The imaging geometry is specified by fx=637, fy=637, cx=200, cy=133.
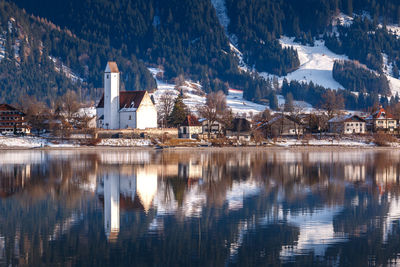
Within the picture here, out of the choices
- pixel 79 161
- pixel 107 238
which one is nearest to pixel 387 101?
pixel 79 161

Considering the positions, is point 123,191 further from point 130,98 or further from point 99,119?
point 99,119

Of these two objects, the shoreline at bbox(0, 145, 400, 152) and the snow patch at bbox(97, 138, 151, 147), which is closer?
the shoreline at bbox(0, 145, 400, 152)

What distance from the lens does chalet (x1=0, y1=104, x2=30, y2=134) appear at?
82875mm

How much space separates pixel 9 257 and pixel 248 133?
214ft

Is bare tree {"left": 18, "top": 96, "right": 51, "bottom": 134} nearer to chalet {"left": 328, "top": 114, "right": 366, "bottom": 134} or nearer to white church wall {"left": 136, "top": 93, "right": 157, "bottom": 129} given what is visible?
white church wall {"left": 136, "top": 93, "right": 157, "bottom": 129}

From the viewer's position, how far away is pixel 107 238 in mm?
19656

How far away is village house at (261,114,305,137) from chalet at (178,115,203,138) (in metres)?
9.28

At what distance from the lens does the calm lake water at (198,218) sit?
17719 mm

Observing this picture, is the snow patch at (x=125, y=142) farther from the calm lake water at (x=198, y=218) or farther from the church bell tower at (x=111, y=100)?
the calm lake water at (x=198, y=218)

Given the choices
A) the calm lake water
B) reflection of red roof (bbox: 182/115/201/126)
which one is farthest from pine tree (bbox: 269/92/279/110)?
the calm lake water

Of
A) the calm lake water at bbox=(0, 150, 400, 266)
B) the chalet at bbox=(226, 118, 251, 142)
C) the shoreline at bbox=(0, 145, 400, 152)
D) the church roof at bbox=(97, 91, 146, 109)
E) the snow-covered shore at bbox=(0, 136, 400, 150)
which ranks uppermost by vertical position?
the church roof at bbox=(97, 91, 146, 109)

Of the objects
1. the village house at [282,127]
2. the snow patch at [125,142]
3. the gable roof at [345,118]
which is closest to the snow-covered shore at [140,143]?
the snow patch at [125,142]

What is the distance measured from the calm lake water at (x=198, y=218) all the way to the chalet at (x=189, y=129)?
4097 centimetres

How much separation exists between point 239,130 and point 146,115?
1228cm
